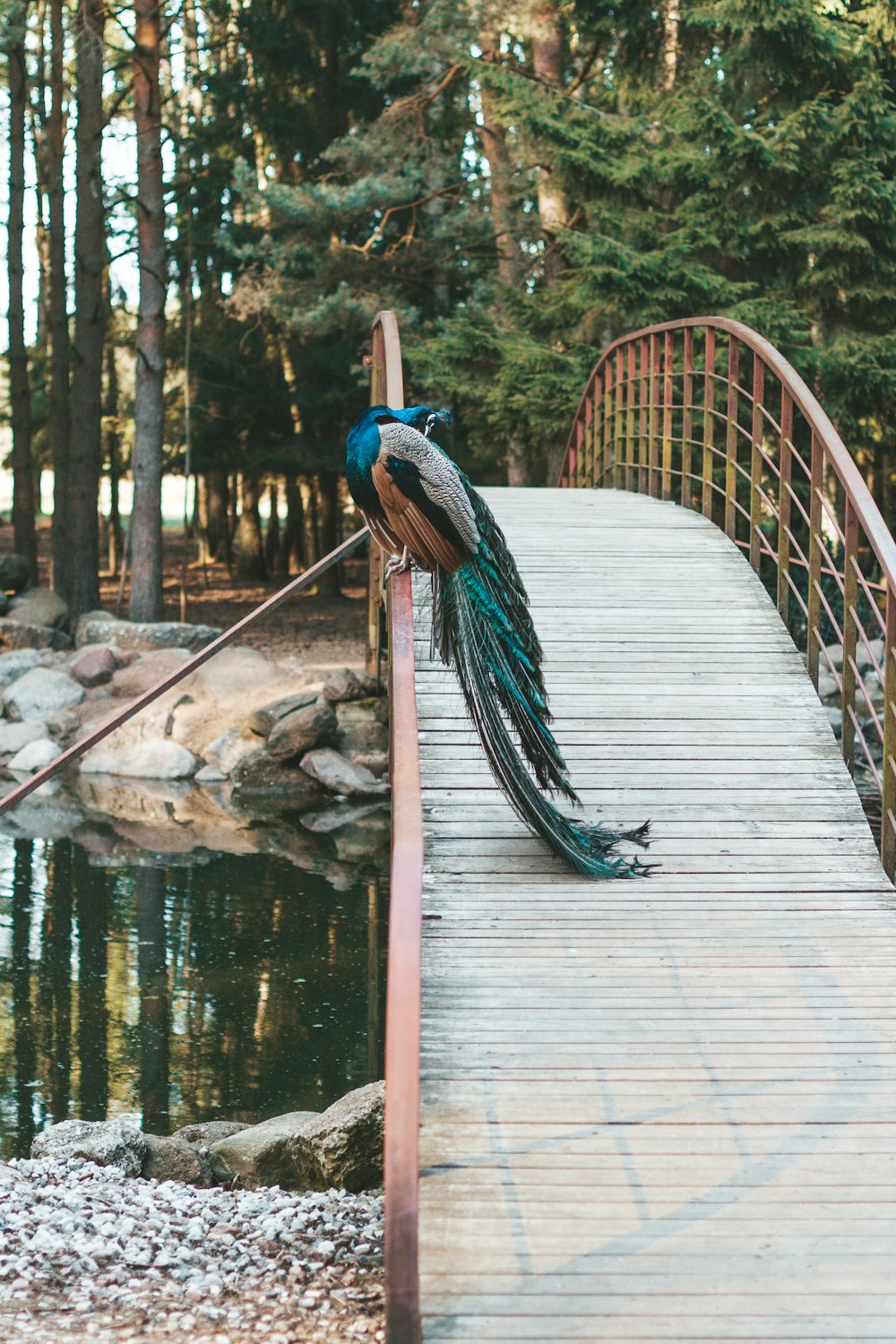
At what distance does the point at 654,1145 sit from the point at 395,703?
1.65 metres

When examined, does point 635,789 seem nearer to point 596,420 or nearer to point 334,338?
point 596,420

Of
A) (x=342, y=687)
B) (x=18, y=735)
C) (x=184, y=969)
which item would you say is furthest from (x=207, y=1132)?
(x=18, y=735)

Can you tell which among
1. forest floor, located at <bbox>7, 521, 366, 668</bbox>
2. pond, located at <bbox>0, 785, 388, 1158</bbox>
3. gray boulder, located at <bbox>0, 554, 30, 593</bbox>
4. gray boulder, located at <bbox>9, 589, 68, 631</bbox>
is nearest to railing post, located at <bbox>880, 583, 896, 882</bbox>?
pond, located at <bbox>0, 785, 388, 1158</bbox>

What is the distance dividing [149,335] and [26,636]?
3752 millimetres

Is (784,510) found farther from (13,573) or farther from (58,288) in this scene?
(58,288)

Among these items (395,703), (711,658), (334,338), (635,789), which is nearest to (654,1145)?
(395,703)

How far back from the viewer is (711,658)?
6273mm

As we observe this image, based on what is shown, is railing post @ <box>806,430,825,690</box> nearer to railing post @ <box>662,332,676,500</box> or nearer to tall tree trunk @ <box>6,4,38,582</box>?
railing post @ <box>662,332,676,500</box>

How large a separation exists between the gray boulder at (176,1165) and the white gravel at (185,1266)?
0.56 metres

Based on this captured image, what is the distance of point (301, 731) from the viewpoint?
1260 cm

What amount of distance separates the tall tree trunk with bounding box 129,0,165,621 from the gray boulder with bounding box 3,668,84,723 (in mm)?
2377

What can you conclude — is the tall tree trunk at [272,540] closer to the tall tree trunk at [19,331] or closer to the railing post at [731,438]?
the tall tree trunk at [19,331]

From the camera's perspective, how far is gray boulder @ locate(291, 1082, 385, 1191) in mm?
4723

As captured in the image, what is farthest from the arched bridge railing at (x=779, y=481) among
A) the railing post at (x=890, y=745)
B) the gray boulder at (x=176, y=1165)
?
the gray boulder at (x=176, y=1165)
